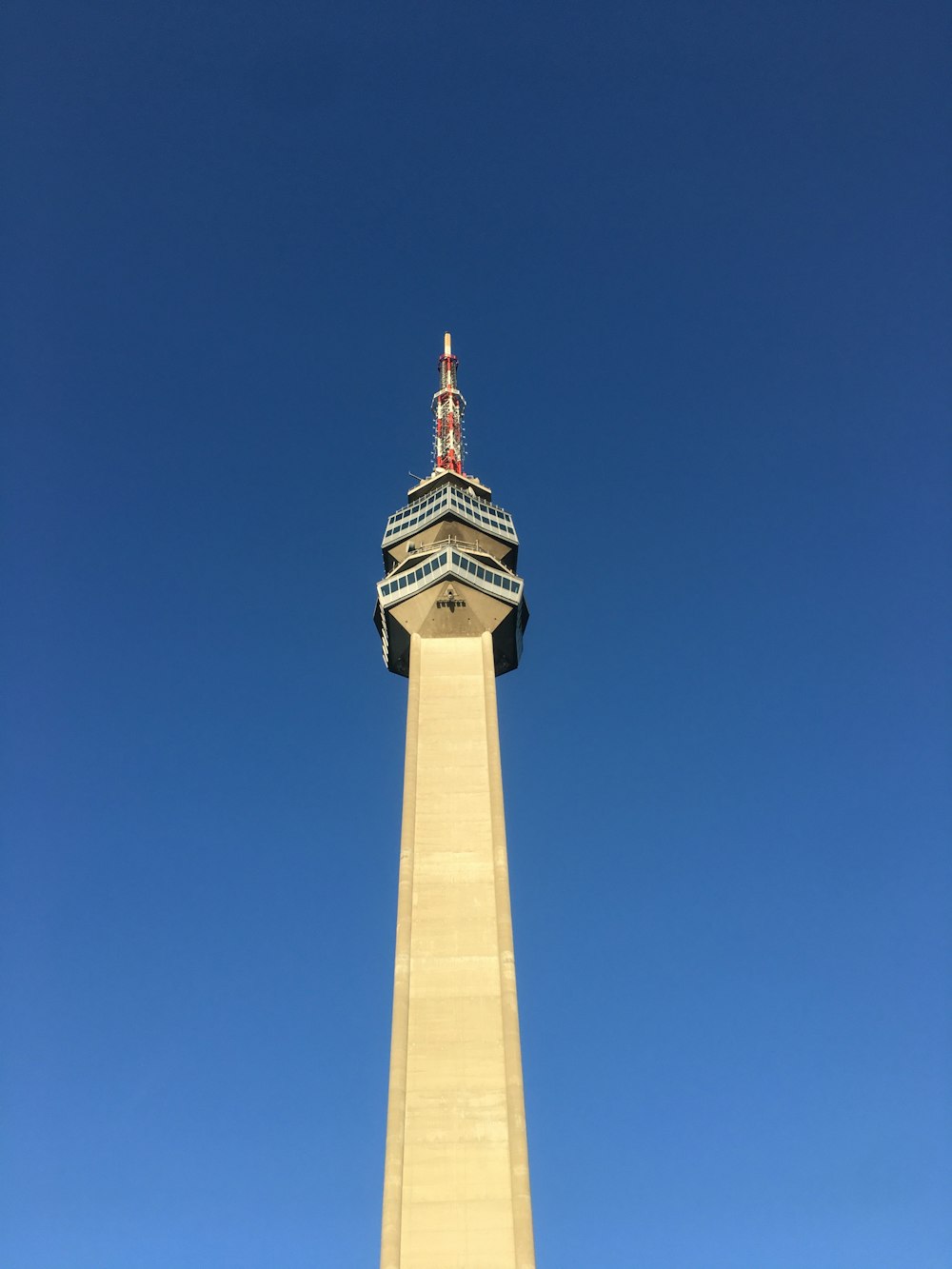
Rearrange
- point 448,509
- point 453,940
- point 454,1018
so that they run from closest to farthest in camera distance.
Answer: point 454,1018 → point 453,940 → point 448,509

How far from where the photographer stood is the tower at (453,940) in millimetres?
37969

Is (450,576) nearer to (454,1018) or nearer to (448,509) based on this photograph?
(448,509)

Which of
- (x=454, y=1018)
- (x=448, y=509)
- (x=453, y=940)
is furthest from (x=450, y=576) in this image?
(x=454, y=1018)

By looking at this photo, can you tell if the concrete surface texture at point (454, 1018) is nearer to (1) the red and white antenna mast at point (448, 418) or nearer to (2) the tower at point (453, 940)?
(2) the tower at point (453, 940)

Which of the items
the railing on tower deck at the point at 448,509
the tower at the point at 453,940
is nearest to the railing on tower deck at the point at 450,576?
the tower at the point at 453,940

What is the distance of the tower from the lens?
1495 inches

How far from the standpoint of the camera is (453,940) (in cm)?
4475

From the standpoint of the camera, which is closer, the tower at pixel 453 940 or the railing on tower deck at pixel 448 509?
the tower at pixel 453 940

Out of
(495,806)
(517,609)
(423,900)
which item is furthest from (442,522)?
(423,900)

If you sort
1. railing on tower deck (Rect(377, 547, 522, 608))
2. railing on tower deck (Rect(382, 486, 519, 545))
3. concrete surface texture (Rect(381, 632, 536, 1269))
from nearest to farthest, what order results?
concrete surface texture (Rect(381, 632, 536, 1269)), railing on tower deck (Rect(377, 547, 522, 608)), railing on tower deck (Rect(382, 486, 519, 545))

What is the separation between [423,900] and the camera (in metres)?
45.9

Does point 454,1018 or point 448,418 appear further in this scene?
point 448,418

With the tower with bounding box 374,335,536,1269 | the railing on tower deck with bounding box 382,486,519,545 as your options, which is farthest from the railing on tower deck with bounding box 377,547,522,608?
the railing on tower deck with bounding box 382,486,519,545

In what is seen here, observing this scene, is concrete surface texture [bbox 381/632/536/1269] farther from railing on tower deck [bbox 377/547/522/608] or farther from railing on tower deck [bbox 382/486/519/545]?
railing on tower deck [bbox 382/486/519/545]
